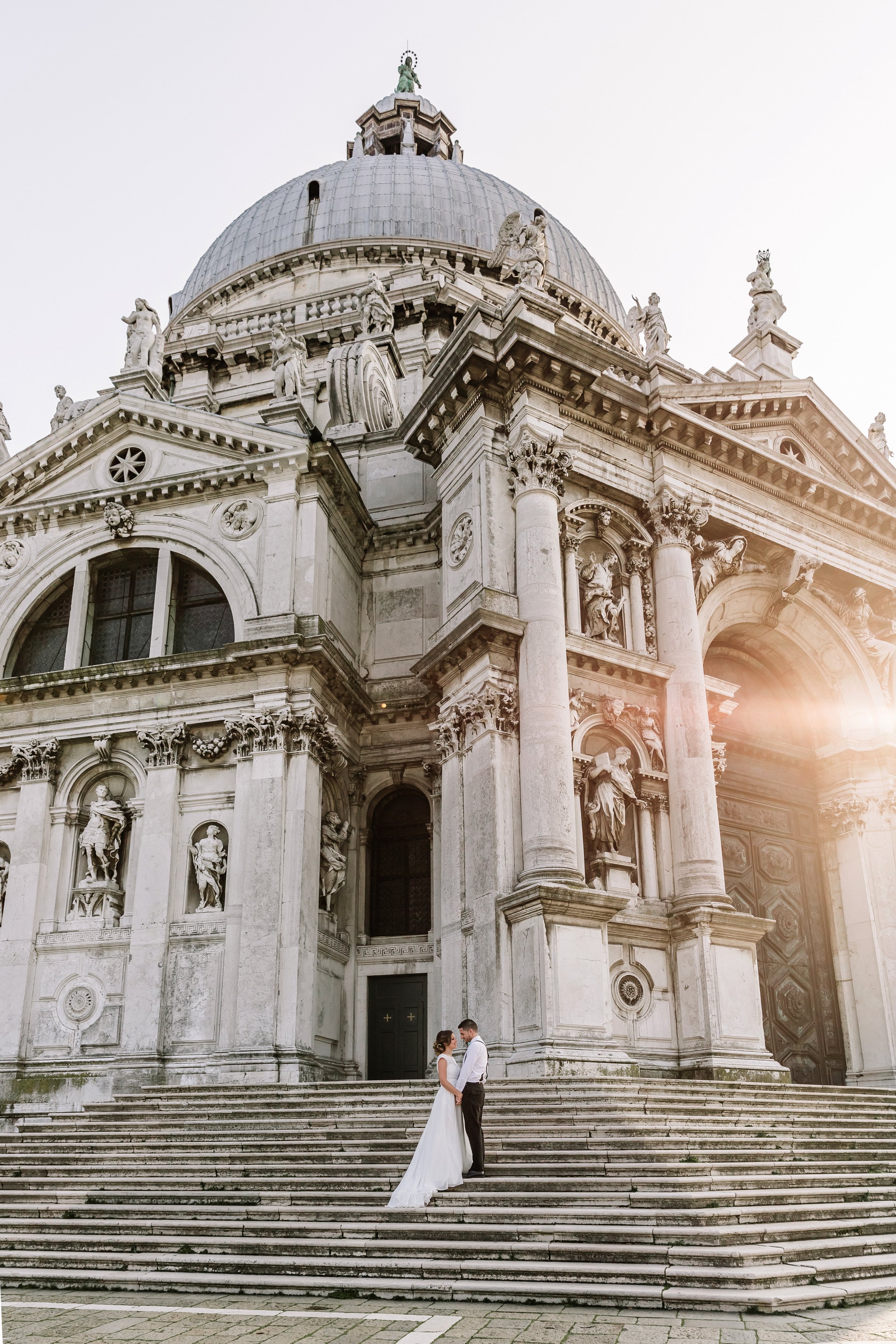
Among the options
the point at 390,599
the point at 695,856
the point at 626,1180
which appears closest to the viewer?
the point at 626,1180

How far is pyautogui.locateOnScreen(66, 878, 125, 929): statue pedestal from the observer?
21.7m

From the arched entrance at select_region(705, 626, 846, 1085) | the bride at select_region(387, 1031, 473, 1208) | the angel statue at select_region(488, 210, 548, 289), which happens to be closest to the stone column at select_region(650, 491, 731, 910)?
the arched entrance at select_region(705, 626, 846, 1085)

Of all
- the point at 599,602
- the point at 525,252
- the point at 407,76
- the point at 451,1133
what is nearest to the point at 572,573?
the point at 599,602

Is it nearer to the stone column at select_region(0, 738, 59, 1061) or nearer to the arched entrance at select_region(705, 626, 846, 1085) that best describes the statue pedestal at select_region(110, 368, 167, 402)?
the stone column at select_region(0, 738, 59, 1061)

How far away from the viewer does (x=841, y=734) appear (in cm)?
2548

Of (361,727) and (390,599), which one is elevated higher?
(390,599)

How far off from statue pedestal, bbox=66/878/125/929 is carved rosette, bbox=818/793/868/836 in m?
14.8

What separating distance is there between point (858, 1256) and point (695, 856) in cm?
1017

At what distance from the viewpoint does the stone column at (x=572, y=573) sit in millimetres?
20938

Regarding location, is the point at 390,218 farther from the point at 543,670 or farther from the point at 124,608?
the point at 543,670

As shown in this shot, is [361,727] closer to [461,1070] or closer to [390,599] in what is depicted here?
[390,599]

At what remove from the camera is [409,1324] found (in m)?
8.00

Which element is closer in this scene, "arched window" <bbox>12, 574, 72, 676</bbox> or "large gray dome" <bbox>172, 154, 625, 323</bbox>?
"arched window" <bbox>12, 574, 72, 676</bbox>

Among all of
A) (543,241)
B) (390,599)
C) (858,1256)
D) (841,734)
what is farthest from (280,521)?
(858,1256)
